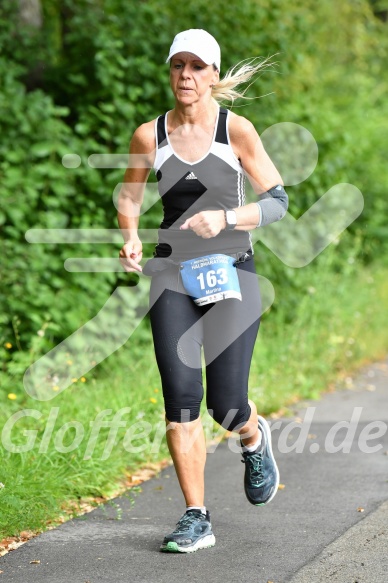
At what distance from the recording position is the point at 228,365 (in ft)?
16.4

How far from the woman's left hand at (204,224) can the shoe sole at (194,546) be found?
1387 mm

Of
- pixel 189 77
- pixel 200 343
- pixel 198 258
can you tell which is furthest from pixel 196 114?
pixel 200 343

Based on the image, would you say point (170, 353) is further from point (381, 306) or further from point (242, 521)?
point (381, 306)

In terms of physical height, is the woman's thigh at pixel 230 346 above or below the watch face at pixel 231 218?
below

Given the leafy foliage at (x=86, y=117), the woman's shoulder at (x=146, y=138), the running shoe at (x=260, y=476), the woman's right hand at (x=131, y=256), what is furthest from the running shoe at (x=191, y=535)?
the leafy foliage at (x=86, y=117)

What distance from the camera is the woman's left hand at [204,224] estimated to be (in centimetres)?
461

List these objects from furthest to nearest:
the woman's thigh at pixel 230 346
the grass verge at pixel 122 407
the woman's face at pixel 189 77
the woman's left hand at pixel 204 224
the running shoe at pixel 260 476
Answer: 1. the grass verge at pixel 122 407
2. the running shoe at pixel 260 476
3. the woman's thigh at pixel 230 346
4. the woman's face at pixel 189 77
5. the woman's left hand at pixel 204 224

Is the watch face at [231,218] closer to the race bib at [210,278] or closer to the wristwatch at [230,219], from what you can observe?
the wristwatch at [230,219]

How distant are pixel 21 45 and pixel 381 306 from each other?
4.61 metres

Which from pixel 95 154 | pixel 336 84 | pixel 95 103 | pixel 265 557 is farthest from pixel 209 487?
pixel 336 84

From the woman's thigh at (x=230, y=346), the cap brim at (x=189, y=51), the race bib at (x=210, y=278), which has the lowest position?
the woman's thigh at (x=230, y=346)

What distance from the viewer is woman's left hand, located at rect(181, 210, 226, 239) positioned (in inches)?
182

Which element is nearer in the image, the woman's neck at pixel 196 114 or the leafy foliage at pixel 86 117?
the woman's neck at pixel 196 114

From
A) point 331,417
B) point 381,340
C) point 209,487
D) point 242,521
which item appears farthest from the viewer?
point 381,340
